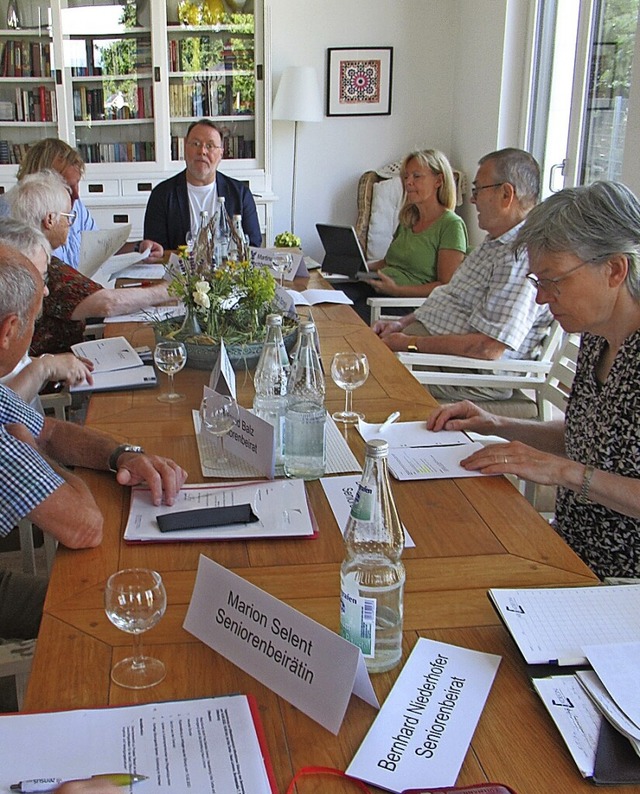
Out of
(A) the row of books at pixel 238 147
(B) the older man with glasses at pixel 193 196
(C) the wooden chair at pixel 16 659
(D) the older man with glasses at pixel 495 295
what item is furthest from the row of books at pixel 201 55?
(C) the wooden chair at pixel 16 659

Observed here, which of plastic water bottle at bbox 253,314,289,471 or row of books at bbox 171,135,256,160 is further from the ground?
row of books at bbox 171,135,256,160

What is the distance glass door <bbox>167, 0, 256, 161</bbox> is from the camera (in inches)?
212

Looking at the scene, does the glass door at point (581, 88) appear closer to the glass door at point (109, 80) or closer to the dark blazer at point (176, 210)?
the dark blazer at point (176, 210)

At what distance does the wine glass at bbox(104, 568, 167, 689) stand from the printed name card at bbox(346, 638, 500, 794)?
0.91ft

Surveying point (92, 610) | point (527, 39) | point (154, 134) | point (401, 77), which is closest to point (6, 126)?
point (154, 134)

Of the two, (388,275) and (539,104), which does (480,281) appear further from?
(539,104)

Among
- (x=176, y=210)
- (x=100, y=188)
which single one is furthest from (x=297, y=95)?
(x=176, y=210)

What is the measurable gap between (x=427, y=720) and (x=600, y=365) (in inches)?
42.2

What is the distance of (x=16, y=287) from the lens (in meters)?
1.55

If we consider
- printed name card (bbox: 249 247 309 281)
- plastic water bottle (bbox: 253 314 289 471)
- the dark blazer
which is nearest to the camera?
plastic water bottle (bbox: 253 314 289 471)

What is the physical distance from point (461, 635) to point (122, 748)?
0.45m

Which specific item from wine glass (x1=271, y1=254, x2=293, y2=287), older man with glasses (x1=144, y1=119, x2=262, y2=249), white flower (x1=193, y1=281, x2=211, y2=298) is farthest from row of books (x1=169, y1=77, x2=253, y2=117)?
white flower (x1=193, y1=281, x2=211, y2=298)

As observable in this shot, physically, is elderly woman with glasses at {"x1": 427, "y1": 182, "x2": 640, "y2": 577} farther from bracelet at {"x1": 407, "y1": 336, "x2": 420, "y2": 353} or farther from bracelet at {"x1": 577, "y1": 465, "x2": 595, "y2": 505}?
bracelet at {"x1": 407, "y1": 336, "x2": 420, "y2": 353}

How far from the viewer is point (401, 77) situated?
19.0ft
